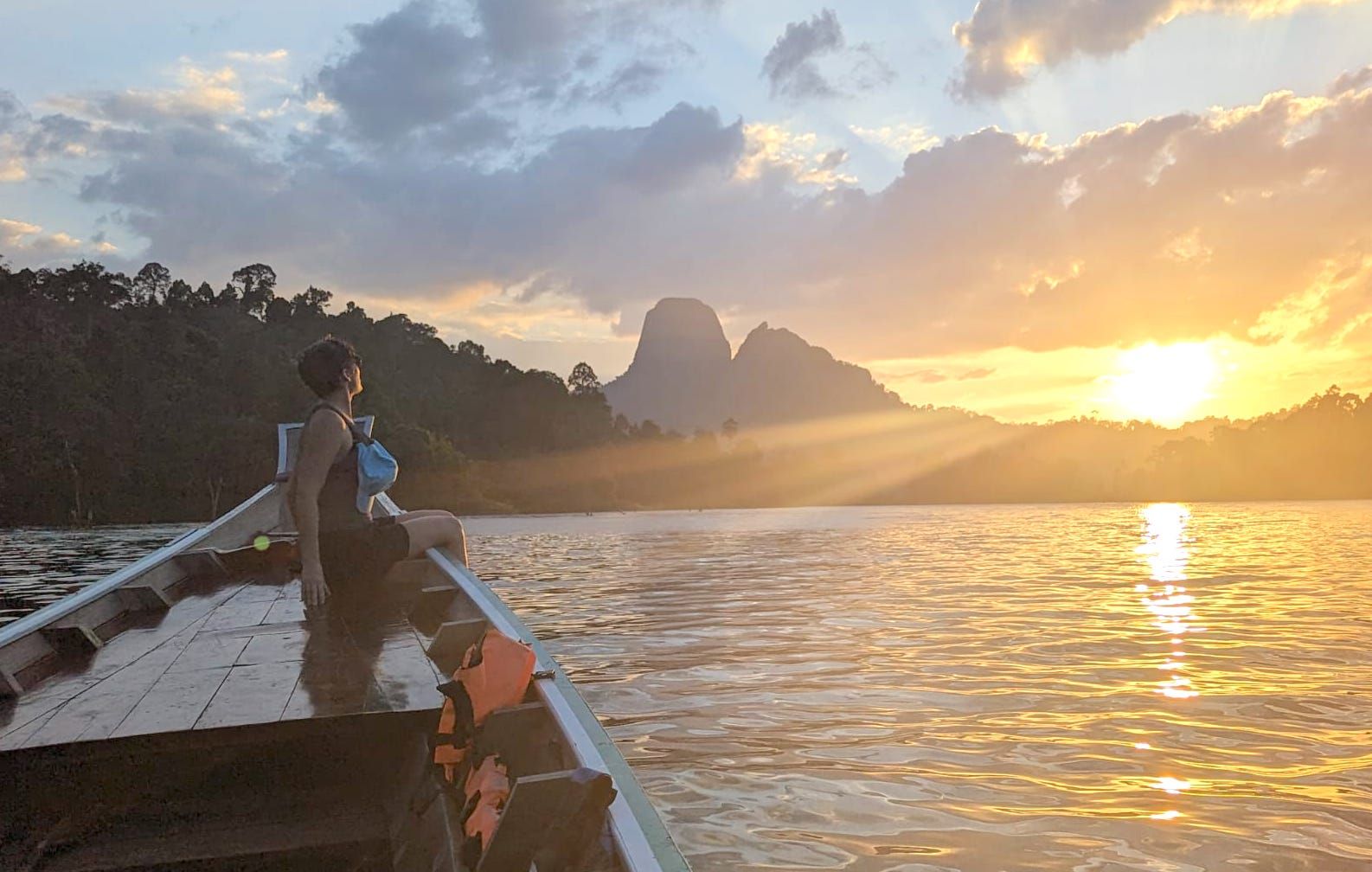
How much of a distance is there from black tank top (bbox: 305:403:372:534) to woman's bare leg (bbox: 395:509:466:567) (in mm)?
548

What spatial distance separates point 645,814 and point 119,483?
7008 cm

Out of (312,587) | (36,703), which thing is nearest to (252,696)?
(36,703)

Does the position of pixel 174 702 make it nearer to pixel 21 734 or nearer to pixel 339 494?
pixel 21 734

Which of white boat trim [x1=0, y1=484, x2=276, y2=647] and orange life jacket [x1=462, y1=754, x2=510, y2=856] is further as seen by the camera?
white boat trim [x1=0, y1=484, x2=276, y2=647]

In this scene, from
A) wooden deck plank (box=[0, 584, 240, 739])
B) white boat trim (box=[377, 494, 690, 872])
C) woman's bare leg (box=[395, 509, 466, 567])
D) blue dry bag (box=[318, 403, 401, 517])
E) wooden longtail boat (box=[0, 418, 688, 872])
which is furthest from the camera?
woman's bare leg (box=[395, 509, 466, 567])

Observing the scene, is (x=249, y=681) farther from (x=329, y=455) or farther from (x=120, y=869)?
(x=329, y=455)

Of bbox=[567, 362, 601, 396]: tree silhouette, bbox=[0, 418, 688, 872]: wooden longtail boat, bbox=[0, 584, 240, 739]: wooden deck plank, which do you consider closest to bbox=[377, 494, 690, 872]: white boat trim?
bbox=[0, 418, 688, 872]: wooden longtail boat

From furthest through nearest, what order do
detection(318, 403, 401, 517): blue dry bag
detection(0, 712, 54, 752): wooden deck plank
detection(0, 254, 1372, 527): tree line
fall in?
detection(0, 254, 1372, 527): tree line, detection(318, 403, 401, 517): blue dry bag, detection(0, 712, 54, 752): wooden deck plank

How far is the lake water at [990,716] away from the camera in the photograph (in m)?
4.55

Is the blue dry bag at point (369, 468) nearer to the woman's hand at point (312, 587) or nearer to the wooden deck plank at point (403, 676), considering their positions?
the woman's hand at point (312, 587)

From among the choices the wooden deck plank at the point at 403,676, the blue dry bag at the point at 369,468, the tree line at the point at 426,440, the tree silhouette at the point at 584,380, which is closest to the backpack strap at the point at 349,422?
the blue dry bag at the point at 369,468

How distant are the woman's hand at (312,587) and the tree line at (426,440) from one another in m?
63.3

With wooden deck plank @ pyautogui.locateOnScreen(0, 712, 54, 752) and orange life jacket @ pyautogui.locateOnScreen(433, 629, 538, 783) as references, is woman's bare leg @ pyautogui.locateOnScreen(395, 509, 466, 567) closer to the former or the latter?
wooden deck plank @ pyautogui.locateOnScreen(0, 712, 54, 752)

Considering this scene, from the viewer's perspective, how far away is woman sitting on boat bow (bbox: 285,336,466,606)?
17.9 ft
